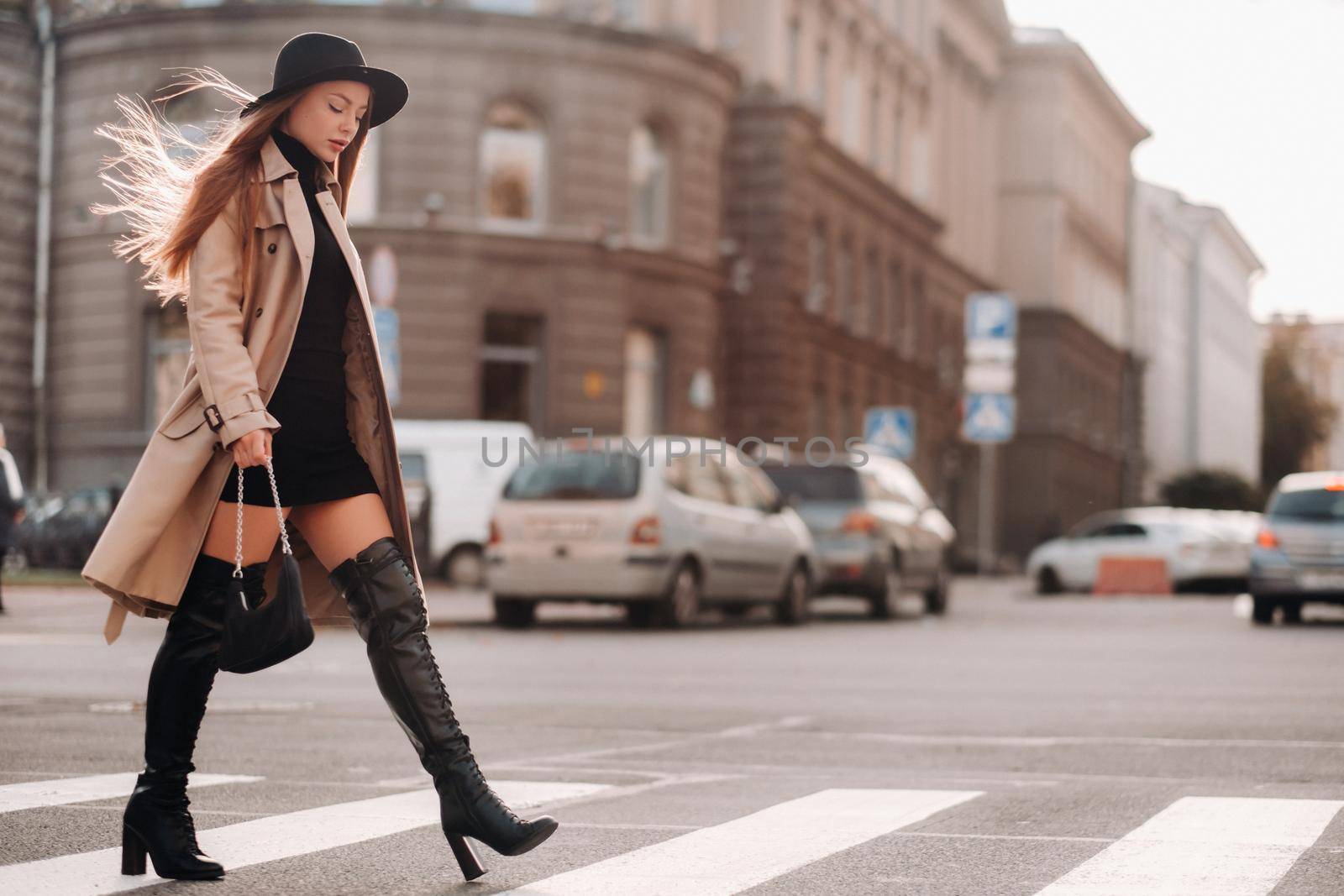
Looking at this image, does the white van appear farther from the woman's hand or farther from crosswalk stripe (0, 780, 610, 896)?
the woman's hand

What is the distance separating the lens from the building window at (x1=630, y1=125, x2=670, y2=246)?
3972 centimetres

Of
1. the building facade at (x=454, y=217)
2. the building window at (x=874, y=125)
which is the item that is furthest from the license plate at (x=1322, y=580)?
the building window at (x=874, y=125)

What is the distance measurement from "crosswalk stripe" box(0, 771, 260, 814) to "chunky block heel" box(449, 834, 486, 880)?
1522 millimetres

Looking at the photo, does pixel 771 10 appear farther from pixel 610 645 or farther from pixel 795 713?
pixel 795 713

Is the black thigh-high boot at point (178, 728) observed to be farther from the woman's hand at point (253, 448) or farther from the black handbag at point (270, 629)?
the woman's hand at point (253, 448)

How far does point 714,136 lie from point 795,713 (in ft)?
101

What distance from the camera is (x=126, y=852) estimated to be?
5.34m

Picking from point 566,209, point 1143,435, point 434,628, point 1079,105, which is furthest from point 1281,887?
point 1143,435

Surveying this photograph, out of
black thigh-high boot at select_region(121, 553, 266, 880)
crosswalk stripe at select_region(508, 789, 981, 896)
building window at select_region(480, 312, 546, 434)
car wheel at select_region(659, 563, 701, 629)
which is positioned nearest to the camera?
black thigh-high boot at select_region(121, 553, 266, 880)

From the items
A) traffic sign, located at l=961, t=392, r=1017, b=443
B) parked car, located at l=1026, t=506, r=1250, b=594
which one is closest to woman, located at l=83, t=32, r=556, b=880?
traffic sign, located at l=961, t=392, r=1017, b=443

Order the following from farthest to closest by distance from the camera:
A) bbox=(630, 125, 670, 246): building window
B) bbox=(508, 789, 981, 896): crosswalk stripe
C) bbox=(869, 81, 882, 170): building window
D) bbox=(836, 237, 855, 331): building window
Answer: bbox=(869, 81, 882, 170): building window → bbox=(836, 237, 855, 331): building window → bbox=(630, 125, 670, 246): building window → bbox=(508, 789, 981, 896): crosswalk stripe

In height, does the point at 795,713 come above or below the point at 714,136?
below

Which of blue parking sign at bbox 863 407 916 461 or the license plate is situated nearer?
the license plate

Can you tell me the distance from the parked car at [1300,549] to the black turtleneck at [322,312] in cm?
1865
